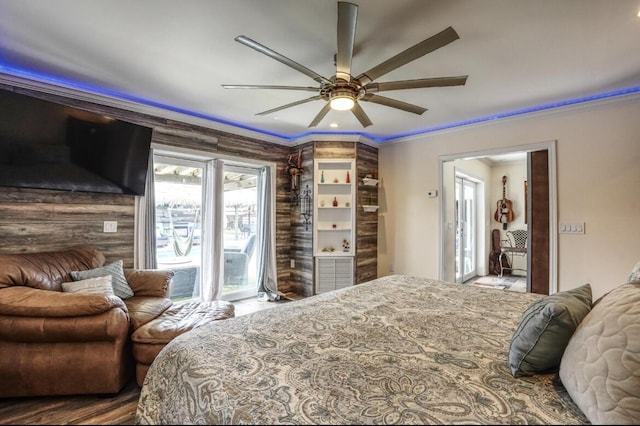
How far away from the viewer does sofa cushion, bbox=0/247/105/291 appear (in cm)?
228

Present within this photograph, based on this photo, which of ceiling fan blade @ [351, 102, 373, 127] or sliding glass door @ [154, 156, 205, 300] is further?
sliding glass door @ [154, 156, 205, 300]

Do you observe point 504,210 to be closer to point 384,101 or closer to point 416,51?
point 384,101

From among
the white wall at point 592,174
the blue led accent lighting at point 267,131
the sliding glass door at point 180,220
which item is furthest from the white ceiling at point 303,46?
the sliding glass door at point 180,220

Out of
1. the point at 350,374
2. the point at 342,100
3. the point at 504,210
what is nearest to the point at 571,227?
the point at 342,100

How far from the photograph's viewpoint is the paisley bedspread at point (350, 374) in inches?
33.8

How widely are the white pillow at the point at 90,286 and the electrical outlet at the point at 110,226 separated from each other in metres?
0.82

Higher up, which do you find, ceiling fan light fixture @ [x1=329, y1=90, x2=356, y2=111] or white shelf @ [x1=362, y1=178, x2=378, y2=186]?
ceiling fan light fixture @ [x1=329, y1=90, x2=356, y2=111]

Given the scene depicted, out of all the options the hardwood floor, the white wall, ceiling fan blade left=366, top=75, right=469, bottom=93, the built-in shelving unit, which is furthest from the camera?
the built-in shelving unit

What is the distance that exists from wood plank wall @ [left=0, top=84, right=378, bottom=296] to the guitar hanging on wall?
336 cm

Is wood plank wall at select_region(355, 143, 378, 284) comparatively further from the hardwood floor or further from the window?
the hardwood floor

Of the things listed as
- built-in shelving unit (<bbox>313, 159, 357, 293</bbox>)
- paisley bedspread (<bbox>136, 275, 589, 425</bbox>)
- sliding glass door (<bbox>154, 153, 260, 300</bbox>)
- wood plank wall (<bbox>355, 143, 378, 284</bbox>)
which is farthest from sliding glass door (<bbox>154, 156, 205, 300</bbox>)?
paisley bedspread (<bbox>136, 275, 589, 425</bbox>)

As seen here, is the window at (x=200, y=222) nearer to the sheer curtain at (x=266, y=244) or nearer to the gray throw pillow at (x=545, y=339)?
the sheer curtain at (x=266, y=244)

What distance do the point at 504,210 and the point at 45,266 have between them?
7.39 metres

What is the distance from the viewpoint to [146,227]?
3.49m
